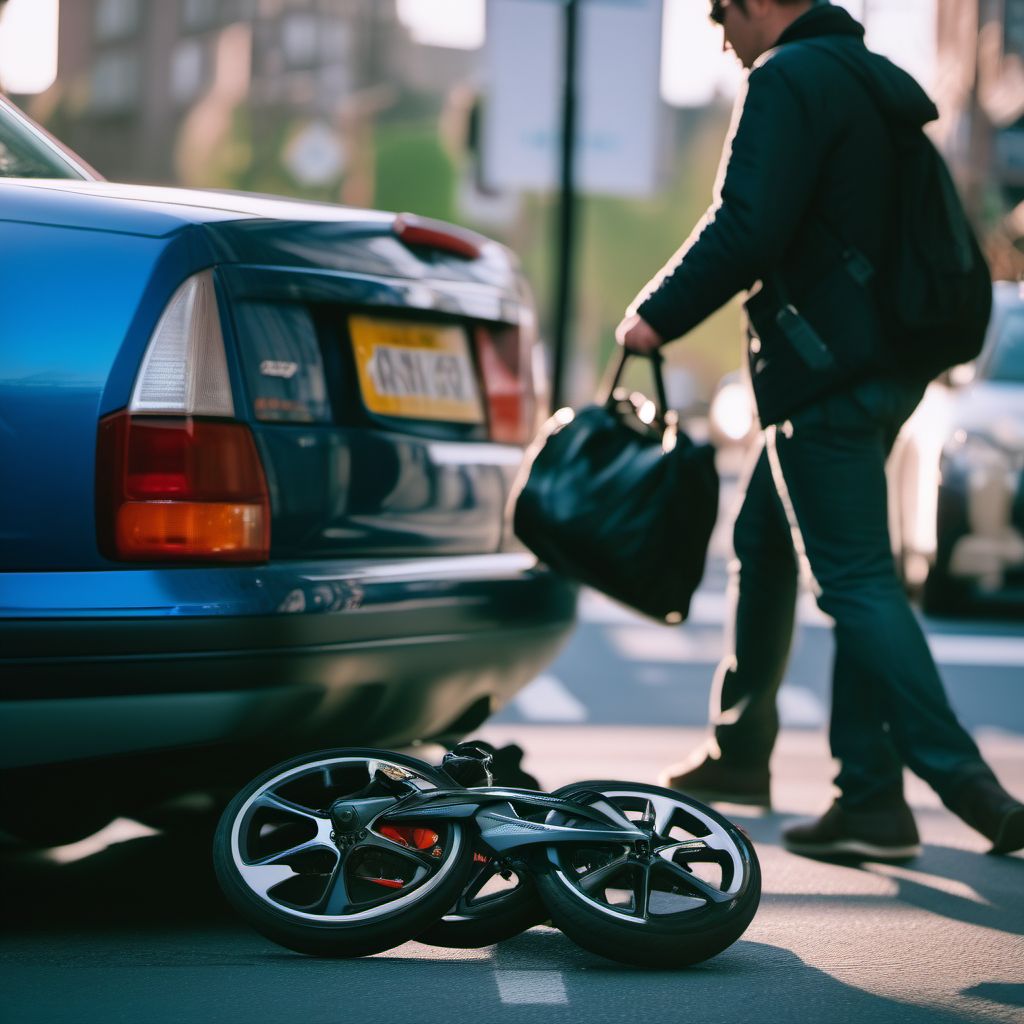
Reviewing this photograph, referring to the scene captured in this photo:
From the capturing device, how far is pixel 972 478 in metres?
9.09

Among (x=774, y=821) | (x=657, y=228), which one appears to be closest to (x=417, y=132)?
(x=657, y=228)

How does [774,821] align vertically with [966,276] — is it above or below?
below

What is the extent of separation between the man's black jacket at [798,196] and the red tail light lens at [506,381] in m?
0.34

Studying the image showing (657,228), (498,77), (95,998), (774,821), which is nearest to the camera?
(95,998)

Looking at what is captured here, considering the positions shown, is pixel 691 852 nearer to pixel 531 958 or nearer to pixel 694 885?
pixel 694 885

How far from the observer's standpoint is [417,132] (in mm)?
74375

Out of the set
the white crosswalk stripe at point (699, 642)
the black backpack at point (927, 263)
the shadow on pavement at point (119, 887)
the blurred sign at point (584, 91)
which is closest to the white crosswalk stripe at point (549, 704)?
the white crosswalk stripe at point (699, 642)

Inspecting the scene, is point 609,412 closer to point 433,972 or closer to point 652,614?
point 652,614

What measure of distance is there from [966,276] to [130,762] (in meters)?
2.04

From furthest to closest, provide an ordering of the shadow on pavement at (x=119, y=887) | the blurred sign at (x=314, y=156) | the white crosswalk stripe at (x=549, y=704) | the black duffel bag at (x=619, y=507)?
the blurred sign at (x=314, y=156), the white crosswalk stripe at (x=549, y=704), the black duffel bag at (x=619, y=507), the shadow on pavement at (x=119, y=887)

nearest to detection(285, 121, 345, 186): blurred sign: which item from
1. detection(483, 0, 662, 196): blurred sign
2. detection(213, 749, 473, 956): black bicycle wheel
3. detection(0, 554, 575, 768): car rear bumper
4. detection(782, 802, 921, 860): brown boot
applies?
detection(483, 0, 662, 196): blurred sign

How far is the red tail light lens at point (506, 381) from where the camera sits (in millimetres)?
4293

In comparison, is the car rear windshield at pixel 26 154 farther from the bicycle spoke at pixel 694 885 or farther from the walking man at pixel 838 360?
the bicycle spoke at pixel 694 885

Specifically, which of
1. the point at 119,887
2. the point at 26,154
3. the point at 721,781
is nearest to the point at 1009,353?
the point at 721,781
